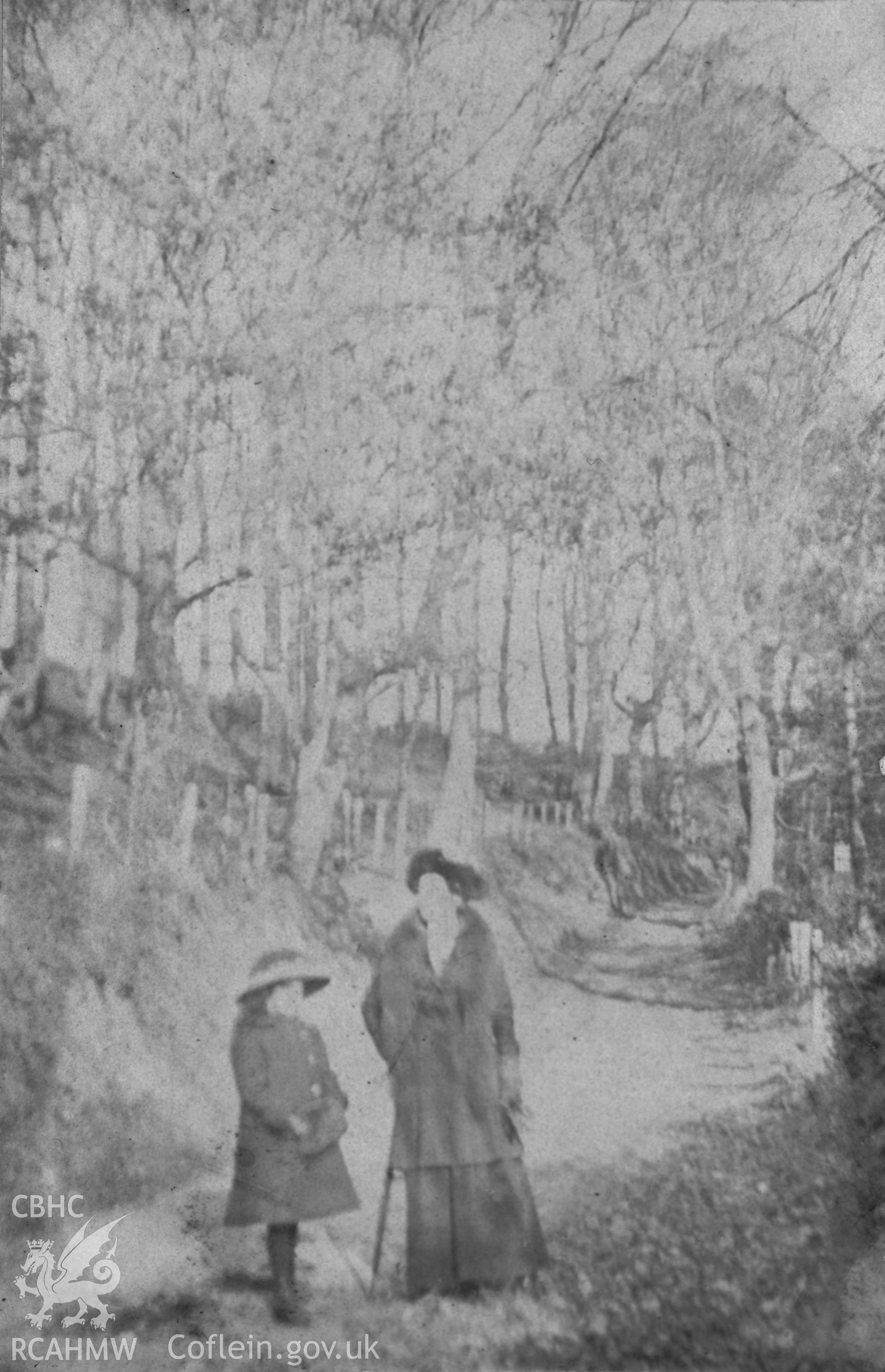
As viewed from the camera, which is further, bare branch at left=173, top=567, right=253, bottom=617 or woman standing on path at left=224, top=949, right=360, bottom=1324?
bare branch at left=173, top=567, right=253, bottom=617

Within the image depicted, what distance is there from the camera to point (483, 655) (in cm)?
372

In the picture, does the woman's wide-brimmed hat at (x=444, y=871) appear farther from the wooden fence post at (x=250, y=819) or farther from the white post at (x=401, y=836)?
the wooden fence post at (x=250, y=819)

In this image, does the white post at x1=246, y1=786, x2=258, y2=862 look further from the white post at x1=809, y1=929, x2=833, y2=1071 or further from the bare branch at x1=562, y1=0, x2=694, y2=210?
the bare branch at x1=562, y1=0, x2=694, y2=210

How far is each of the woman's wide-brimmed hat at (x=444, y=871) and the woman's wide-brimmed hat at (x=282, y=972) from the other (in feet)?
1.30

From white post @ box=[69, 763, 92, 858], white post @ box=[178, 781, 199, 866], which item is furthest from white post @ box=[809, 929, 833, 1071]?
white post @ box=[69, 763, 92, 858]

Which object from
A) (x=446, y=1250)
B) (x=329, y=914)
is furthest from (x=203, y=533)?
(x=446, y=1250)

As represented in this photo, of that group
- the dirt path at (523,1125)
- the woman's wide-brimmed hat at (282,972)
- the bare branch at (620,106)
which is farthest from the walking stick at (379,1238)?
the bare branch at (620,106)

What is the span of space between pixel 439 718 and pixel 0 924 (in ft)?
4.73

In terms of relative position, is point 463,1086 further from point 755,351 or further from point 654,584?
point 755,351

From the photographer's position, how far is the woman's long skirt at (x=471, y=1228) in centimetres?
347

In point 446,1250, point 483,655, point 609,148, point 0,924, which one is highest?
point 609,148

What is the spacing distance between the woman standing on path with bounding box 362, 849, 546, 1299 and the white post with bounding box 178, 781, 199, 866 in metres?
0.67

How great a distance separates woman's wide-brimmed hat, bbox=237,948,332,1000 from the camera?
356 cm

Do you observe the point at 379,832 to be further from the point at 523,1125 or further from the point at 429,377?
the point at 429,377
